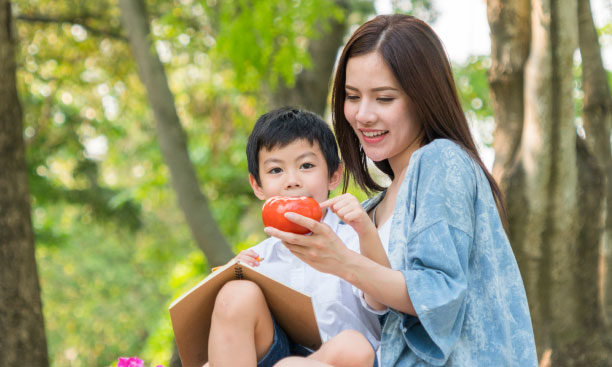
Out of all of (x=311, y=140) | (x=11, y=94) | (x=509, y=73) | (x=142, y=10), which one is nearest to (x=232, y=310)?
(x=311, y=140)

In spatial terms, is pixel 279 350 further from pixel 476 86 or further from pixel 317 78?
pixel 476 86

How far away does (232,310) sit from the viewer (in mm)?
2033

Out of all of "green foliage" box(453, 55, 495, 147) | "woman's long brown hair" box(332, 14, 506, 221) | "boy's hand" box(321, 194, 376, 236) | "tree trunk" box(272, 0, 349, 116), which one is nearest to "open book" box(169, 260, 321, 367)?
"boy's hand" box(321, 194, 376, 236)

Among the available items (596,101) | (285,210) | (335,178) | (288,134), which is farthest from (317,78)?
(285,210)

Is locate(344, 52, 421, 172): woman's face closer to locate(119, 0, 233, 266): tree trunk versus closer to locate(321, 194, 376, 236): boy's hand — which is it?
locate(321, 194, 376, 236): boy's hand

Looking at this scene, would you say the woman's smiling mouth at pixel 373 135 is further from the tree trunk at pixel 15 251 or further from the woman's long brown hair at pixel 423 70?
the tree trunk at pixel 15 251

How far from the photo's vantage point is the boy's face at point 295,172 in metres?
2.52

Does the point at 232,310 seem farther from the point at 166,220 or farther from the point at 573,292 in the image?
the point at 166,220

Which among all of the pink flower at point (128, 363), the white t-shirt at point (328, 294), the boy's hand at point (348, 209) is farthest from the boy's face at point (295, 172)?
the pink flower at point (128, 363)

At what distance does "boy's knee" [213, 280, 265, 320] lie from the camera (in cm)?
→ 204

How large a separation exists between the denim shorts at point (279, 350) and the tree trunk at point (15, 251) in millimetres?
1970

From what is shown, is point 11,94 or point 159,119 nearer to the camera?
point 11,94

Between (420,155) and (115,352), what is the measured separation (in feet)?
51.5

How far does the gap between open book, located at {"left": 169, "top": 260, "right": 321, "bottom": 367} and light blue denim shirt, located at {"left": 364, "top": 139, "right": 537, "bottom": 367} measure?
0.25m
